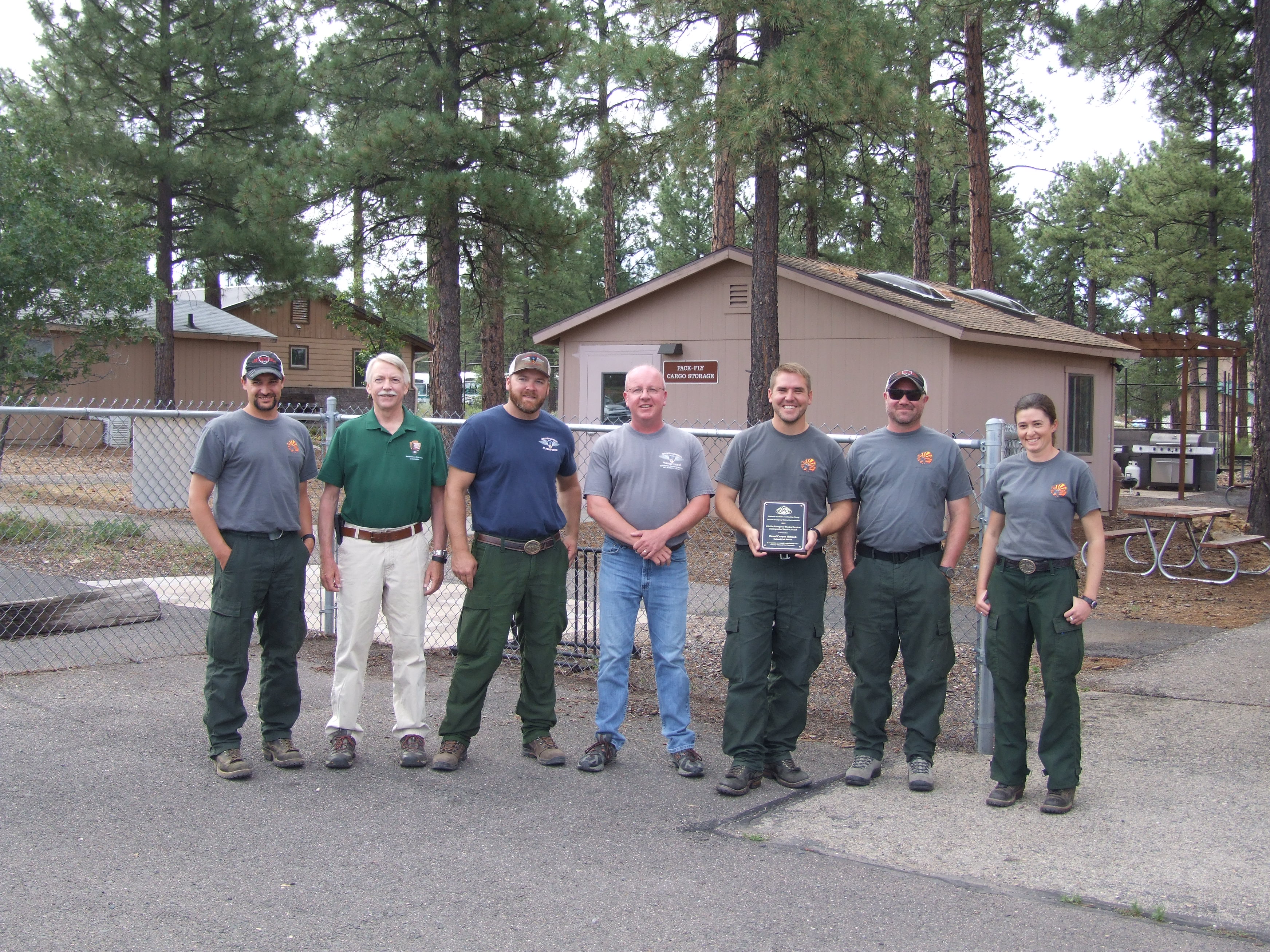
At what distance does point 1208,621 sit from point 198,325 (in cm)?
2902

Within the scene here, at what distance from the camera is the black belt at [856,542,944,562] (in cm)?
485

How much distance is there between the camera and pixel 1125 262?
3834 cm

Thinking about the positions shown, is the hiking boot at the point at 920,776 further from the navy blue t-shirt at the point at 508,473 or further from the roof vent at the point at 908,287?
the roof vent at the point at 908,287

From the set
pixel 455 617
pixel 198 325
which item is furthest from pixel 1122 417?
pixel 455 617

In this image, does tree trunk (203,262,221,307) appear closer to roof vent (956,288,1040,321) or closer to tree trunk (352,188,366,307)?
tree trunk (352,188,366,307)

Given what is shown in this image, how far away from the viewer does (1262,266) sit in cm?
1394

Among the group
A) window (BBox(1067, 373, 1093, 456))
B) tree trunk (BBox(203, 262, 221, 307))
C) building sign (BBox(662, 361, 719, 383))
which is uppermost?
tree trunk (BBox(203, 262, 221, 307))

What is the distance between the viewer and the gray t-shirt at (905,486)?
4840mm

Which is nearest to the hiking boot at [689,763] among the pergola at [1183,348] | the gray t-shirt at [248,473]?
the gray t-shirt at [248,473]

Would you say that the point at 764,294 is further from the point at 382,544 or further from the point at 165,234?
the point at 165,234

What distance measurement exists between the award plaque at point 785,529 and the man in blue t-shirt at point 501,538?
1.00 metres

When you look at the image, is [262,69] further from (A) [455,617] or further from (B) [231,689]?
(B) [231,689]

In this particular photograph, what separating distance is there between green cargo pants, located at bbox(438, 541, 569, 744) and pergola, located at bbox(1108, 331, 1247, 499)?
15801 mm

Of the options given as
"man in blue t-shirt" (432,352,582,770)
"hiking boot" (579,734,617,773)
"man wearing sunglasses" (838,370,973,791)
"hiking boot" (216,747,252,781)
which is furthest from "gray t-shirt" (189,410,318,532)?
"man wearing sunglasses" (838,370,973,791)
